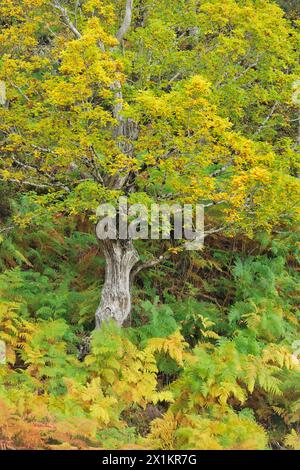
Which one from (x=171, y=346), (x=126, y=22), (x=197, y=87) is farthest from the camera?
(x=126, y=22)

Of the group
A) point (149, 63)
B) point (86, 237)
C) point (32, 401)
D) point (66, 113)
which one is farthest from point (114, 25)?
point (32, 401)

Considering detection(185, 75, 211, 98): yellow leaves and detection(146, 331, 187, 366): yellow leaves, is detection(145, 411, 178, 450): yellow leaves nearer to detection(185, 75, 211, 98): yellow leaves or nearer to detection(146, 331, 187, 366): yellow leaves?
detection(146, 331, 187, 366): yellow leaves

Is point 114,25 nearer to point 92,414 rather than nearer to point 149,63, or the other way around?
point 149,63

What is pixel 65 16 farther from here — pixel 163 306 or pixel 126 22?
pixel 163 306

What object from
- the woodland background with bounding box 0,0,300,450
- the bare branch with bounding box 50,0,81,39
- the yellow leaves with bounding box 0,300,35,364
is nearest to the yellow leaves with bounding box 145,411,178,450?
the woodland background with bounding box 0,0,300,450

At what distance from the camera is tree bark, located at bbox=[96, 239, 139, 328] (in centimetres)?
884

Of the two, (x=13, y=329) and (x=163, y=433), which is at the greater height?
(x=13, y=329)

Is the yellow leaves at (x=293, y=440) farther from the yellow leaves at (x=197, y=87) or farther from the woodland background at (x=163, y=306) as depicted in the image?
the yellow leaves at (x=197, y=87)

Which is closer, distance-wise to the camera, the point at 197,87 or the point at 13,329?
the point at 197,87

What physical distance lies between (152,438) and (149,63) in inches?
225

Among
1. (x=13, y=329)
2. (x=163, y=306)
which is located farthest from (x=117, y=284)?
(x=13, y=329)

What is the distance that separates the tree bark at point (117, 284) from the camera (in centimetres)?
884

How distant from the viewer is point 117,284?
8898mm

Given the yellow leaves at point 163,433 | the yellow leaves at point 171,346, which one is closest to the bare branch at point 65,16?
the yellow leaves at point 171,346
